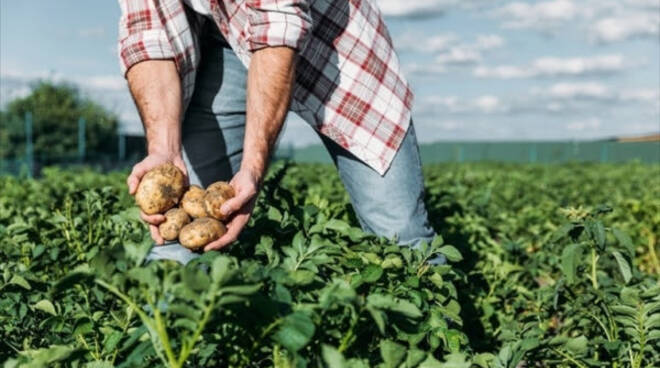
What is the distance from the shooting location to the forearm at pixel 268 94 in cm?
240

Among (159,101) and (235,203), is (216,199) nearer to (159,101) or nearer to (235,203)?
(235,203)

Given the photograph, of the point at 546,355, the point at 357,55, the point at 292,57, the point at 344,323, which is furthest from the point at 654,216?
the point at 344,323

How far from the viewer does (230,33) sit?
2.85m

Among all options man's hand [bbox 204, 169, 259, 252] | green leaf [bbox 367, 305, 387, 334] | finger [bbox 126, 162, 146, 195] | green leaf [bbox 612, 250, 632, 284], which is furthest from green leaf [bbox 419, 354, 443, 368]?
green leaf [bbox 612, 250, 632, 284]

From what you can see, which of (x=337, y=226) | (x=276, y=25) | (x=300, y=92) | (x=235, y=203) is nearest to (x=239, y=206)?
(x=235, y=203)

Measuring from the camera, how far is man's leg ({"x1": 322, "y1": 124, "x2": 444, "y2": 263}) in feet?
9.72

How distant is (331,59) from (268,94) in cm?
55

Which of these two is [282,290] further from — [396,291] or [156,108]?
[156,108]

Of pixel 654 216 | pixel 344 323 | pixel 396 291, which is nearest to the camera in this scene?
pixel 344 323

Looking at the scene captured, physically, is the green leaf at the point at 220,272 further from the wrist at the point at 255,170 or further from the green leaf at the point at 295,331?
the wrist at the point at 255,170

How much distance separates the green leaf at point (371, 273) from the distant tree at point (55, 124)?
23.0 meters

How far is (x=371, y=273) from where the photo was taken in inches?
74.9

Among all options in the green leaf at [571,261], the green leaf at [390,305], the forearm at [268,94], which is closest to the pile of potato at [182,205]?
the forearm at [268,94]

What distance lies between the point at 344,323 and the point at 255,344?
22 centimetres
